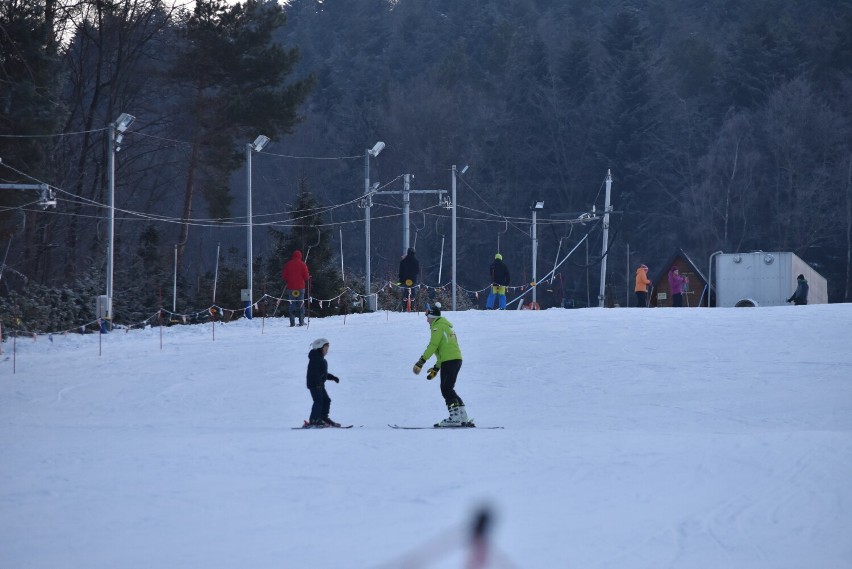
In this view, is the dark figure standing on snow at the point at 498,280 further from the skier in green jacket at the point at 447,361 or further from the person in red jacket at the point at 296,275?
the skier in green jacket at the point at 447,361

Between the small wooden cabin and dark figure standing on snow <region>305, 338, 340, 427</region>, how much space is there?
31186 millimetres

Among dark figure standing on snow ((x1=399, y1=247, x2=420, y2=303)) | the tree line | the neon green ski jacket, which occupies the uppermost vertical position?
the tree line

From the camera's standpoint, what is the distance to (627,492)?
1120 centimetres

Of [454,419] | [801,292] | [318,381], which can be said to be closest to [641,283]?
[801,292]

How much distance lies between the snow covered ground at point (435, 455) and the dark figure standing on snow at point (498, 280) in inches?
226

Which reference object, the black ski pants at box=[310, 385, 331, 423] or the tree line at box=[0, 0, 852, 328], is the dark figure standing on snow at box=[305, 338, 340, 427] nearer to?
the black ski pants at box=[310, 385, 331, 423]

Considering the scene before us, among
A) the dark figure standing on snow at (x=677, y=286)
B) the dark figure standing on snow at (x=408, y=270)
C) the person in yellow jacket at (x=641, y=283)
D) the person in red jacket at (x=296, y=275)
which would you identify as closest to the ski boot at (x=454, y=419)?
the person in red jacket at (x=296, y=275)

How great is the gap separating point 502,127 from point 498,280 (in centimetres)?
4709

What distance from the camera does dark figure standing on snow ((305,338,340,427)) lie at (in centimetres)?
1670

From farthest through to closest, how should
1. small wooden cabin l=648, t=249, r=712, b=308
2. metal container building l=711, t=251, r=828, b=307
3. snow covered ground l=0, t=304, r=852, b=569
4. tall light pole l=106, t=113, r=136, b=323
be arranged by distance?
small wooden cabin l=648, t=249, r=712, b=308 → metal container building l=711, t=251, r=828, b=307 → tall light pole l=106, t=113, r=136, b=323 → snow covered ground l=0, t=304, r=852, b=569

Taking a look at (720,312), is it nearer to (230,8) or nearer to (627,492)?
(627,492)

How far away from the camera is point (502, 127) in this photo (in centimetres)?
7931

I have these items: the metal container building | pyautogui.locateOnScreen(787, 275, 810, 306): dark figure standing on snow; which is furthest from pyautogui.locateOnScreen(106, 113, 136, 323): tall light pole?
pyautogui.locateOnScreen(787, 275, 810, 306): dark figure standing on snow

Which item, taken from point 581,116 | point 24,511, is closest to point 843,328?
point 24,511
